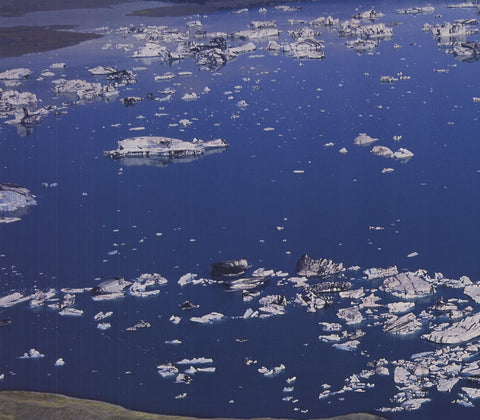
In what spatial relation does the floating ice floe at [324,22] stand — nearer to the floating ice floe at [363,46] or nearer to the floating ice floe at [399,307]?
the floating ice floe at [363,46]

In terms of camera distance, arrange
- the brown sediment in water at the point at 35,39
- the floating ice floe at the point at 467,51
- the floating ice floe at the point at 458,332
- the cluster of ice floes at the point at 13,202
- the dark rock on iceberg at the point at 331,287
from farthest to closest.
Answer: the brown sediment in water at the point at 35,39, the floating ice floe at the point at 467,51, the cluster of ice floes at the point at 13,202, the dark rock on iceberg at the point at 331,287, the floating ice floe at the point at 458,332

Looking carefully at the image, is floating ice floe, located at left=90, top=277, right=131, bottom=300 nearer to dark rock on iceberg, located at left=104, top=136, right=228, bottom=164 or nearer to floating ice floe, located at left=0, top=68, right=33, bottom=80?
dark rock on iceberg, located at left=104, top=136, right=228, bottom=164

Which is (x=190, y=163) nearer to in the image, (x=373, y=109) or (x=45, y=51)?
(x=373, y=109)

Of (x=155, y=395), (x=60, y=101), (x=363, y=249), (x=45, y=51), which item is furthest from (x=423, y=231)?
(x=45, y=51)

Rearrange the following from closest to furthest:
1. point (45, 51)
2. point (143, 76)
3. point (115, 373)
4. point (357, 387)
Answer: point (357, 387), point (115, 373), point (143, 76), point (45, 51)

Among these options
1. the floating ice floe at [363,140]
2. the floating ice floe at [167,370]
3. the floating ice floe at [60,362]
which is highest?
the floating ice floe at [363,140]

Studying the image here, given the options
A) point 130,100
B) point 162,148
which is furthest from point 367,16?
point 162,148

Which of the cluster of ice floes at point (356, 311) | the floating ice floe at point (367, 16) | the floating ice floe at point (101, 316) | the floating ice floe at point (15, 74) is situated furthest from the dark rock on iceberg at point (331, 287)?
the floating ice floe at point (367, 16)
